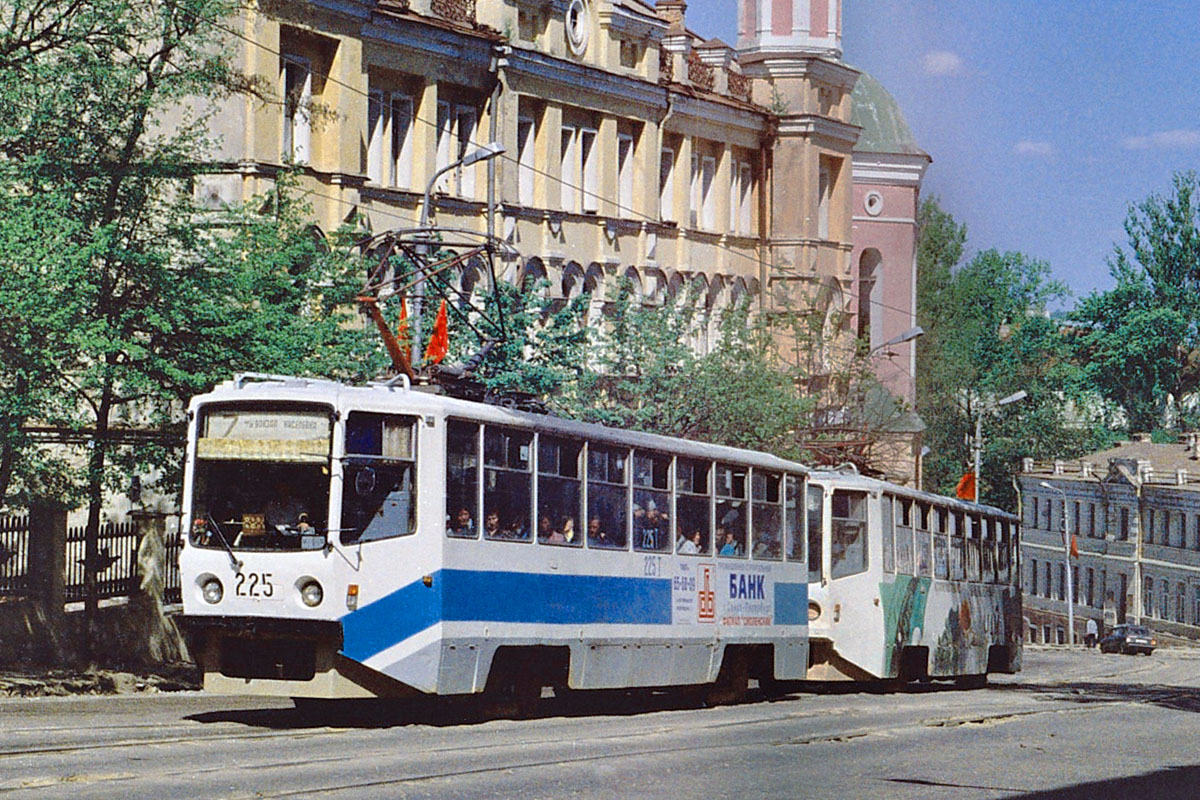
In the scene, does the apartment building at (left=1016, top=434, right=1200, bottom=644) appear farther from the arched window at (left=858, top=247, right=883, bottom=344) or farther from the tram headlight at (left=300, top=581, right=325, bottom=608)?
the tram headlight at (left=300, top=581, right=325, bottom=608)

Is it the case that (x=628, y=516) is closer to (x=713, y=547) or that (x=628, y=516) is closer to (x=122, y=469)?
(x=713, y=547)

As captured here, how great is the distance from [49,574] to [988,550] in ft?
52.1

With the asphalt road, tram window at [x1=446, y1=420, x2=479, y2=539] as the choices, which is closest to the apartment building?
the asphalt road

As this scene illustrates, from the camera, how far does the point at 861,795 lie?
15.5 meters

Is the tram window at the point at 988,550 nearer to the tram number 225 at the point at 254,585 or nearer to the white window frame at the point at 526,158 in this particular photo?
the white window frame at the point at 526,158

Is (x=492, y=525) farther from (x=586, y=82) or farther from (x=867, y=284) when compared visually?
(x=867, y=284)

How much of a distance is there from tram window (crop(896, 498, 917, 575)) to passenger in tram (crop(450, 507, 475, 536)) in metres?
11.8

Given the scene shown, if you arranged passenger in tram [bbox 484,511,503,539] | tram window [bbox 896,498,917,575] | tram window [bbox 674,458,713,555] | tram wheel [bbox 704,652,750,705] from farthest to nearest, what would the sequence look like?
tram window [bbox 896,498,917,575] → tram wheel [bbox 704,652,750,705] → tram window [bbox 674,458,713,555] → passenger in tram [bbox 484,511,503,539]

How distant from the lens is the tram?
2941cm

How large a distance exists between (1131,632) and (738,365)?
40344 mm

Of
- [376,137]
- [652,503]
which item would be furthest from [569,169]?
[652,503]

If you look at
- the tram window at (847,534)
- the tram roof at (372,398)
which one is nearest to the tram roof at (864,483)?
the tram window at (847,534)

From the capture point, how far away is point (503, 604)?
20797 millimetres

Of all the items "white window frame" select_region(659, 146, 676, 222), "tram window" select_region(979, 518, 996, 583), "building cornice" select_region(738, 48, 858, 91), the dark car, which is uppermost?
"building cornice" select_region(738, 48, 858, 91)
